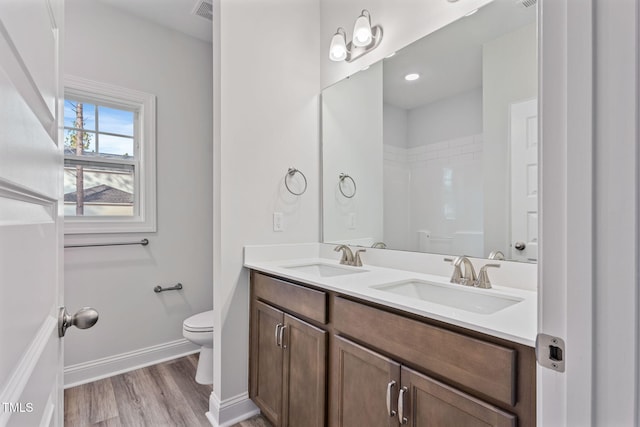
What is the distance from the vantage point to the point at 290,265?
1.84m

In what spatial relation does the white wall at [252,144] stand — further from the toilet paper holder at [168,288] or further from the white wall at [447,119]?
the toilet paper holder at [168,288]

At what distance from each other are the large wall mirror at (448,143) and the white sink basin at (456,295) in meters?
0.23

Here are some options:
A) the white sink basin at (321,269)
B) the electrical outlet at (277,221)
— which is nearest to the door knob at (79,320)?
the white sink basin at (321,269)

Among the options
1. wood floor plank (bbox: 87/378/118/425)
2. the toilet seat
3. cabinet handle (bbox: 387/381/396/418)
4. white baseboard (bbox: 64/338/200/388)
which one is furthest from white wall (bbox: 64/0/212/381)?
cabinet handle (bbox: 387/381/396/418)

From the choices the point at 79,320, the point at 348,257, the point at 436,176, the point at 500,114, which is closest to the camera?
the point at 79,320

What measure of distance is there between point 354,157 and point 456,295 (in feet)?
3.59

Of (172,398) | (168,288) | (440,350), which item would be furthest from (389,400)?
(168,288)

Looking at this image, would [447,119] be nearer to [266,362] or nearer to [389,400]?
[389,400]

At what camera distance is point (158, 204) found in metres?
2.53

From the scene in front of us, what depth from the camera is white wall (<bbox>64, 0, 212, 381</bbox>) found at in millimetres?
2205

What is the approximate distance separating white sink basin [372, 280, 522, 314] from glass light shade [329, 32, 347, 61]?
1408 mm

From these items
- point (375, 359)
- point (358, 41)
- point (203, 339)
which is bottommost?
point (203, 339)

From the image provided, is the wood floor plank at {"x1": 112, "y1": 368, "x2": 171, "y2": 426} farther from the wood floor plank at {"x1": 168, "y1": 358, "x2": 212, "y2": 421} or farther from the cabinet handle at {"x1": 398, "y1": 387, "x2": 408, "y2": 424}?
the cabinet handle at {"x1": 398, "y1": 387, "x2": 408, "y2": 424}

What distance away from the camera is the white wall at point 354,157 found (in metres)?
1.88
